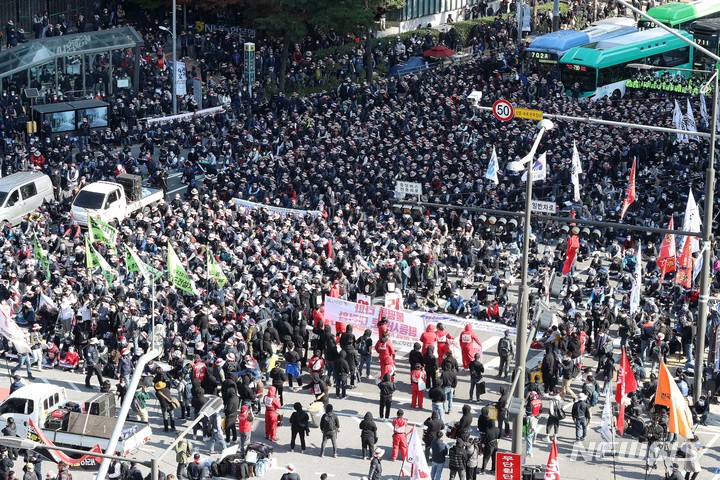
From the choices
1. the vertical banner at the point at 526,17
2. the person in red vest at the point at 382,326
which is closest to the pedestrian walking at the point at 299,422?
the person in red vest at the point at 382,326

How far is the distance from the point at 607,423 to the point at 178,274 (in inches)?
478

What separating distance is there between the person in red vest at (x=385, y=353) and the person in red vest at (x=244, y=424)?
388cm

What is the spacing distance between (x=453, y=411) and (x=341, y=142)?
19.2m

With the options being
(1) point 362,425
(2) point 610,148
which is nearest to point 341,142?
(2) point 610,148

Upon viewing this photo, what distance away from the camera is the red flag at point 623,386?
31266 mm

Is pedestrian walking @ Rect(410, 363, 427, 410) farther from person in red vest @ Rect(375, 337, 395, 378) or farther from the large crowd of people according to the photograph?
person in red vest @ Rect(375, 337, 395, 378)

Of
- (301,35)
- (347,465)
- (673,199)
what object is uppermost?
(301,35)

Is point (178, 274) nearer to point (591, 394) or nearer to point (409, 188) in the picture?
point (409, 188)

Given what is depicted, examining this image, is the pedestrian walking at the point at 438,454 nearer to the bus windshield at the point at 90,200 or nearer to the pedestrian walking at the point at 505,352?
the pedestrian walking at the point at 505,352

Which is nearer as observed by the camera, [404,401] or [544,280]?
[404,401]

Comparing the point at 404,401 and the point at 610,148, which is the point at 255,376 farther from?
the point at 610,148

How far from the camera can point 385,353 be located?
33.9m

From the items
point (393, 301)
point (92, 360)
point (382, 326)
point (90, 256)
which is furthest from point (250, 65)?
point (92, 360)

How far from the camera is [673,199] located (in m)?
46.4
